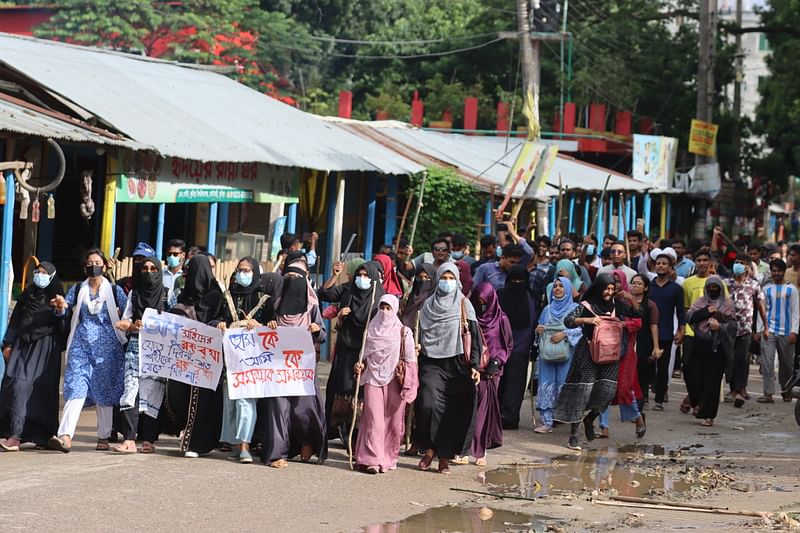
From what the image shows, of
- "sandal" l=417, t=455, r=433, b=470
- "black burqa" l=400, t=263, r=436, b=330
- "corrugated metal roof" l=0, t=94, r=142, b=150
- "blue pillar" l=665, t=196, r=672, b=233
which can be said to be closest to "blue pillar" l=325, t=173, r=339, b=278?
"corrugated metal roof" l=0, t=94, r=142, b=150

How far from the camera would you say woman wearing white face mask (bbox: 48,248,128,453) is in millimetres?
9586

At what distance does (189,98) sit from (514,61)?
81.4ft

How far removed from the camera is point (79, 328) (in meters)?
9.67

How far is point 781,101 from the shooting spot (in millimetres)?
32969

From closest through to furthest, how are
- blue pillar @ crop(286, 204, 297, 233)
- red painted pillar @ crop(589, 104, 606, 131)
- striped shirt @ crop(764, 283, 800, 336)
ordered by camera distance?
striped shirt @ crop(764, 283, 800, 336)
blue pillar @ crop(286, 204, 297, 233)
red painted pillar @ crop(589, 104, 606, 131)

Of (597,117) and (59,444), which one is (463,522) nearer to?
(59,444)

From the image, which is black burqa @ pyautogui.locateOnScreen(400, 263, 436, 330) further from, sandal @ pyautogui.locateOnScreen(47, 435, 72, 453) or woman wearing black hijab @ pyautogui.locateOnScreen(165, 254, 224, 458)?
sandal @ pyautogui.locateOnScreen(47, 435, 72, 453)

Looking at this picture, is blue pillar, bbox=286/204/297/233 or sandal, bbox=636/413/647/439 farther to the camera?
blue pillar, bbox=286/204/297/233

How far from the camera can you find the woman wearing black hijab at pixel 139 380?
966cm

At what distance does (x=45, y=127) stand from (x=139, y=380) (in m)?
3.39

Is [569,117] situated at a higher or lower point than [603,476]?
higher

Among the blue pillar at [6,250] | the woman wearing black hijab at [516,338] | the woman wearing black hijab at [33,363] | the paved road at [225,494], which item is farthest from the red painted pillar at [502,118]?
the woman wearing black hijab at [33,363]

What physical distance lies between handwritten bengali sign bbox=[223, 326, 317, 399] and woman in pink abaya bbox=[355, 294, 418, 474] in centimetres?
41

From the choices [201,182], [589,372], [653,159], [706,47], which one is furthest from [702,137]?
[589,372]
